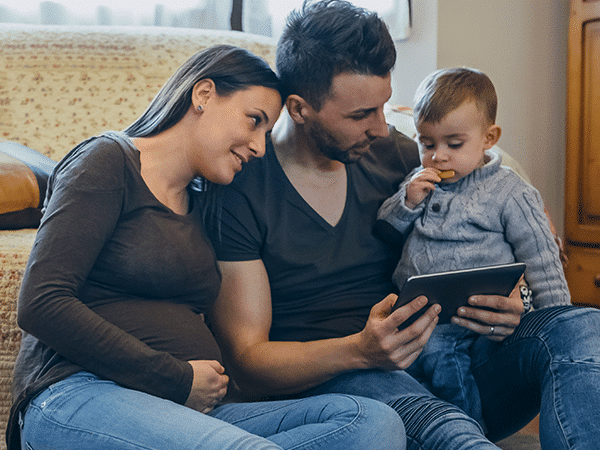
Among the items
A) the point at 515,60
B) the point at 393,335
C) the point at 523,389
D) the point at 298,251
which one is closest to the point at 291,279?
the point at 298,251

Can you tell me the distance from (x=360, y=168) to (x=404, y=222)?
0.18m

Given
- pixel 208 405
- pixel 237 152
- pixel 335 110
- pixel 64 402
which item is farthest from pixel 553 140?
pixel 64 402

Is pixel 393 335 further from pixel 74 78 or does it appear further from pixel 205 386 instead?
pixel 74 78

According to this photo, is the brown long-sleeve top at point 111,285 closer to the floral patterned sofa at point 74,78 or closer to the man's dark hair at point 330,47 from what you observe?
the man's dark hair at point 330,47

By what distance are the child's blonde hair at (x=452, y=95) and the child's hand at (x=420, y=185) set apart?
4.1 inches

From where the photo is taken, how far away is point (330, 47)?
110 cm

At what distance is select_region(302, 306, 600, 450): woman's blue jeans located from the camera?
89 cm

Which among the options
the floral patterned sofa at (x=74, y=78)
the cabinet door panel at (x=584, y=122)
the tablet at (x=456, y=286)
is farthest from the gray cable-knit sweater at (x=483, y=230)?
the cabinet door panel at (x=584, y=122)

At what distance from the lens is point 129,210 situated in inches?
36.5

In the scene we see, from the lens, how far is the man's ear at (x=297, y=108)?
116 cm

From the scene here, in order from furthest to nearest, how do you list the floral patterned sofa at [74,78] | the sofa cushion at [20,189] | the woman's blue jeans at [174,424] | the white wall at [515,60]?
the white wall at [515,60] < the floral patterned sofa at [74,78] < the sofa cushion at [20,189] < the woman's blue jeans at [174,424]

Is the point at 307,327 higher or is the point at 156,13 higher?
the point at 156,13

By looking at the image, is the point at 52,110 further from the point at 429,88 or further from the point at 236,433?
the point at 236,433

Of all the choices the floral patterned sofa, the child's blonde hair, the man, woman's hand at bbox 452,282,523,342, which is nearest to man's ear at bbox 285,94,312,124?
the man
